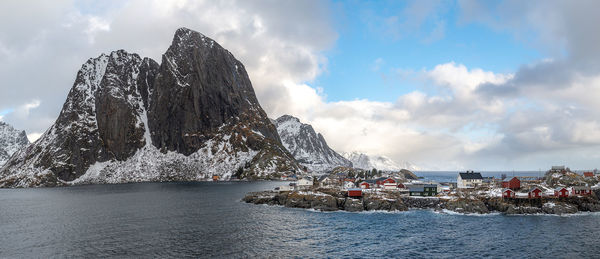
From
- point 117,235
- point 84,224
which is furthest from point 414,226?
point 84,224

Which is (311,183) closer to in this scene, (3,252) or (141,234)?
(141,234)

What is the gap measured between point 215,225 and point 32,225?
46.2 m

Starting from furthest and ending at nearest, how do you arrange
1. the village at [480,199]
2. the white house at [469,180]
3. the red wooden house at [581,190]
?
1. the white house at [469,180]
2. the red wooden house at [581,190]
3. the village at [480,199]

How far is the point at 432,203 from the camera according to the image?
11262 cm

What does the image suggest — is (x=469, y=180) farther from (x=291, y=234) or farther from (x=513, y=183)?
(x=291, y=234)

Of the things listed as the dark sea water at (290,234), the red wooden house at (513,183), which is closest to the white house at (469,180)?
the red wooden house at (513,183)

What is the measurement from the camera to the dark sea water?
5962 centimetres

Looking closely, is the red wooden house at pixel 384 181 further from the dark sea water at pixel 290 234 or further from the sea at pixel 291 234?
the dark sea water at pixel 290 234

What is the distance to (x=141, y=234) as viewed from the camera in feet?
241

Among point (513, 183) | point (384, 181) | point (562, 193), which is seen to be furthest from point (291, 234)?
point (513, 183)

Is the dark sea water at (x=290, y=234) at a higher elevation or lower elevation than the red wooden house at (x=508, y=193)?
lower

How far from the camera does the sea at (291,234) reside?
59312 mm

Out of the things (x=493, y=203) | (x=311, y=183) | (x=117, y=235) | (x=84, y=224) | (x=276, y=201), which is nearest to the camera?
(x=117, y=235)

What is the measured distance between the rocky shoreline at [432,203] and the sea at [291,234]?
14.9 feet
